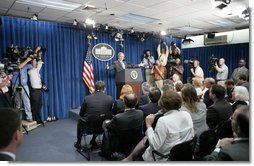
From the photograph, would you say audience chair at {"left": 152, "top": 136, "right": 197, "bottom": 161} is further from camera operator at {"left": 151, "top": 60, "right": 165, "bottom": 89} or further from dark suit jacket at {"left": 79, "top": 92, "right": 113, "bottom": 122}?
camera operator at {"left": 151, "top": 60, "right": 165, "bottom": 89}

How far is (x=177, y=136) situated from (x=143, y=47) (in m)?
5.68

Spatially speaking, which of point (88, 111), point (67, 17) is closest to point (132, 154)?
point (88, 111)

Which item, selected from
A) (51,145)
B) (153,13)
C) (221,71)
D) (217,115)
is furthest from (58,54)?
(217,115)

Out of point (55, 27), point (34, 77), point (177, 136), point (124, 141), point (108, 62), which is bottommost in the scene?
point (124, 141)

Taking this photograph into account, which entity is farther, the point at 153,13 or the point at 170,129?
the point at 153,13

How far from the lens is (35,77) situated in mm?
4609

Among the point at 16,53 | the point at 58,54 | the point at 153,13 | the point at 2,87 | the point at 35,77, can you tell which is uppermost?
the point at 153,13

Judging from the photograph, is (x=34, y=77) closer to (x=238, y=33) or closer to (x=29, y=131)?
(x=29, y=131)

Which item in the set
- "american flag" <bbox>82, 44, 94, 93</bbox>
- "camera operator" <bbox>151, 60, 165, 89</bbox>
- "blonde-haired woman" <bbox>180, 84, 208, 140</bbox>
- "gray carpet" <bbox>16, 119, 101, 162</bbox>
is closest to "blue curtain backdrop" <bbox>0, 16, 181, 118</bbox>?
"american flag" <bbox>82, 44, 94, 93</bbox>

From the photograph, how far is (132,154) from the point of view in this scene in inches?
91.2

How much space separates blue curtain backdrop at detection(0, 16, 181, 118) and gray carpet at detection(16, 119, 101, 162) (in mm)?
1018

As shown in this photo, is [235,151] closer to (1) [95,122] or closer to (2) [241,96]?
(2) [241,96]

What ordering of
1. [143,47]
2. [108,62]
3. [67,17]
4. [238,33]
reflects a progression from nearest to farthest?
[238,33] → [67,17] → [108,62] → [143,47]

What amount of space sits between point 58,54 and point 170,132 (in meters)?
4.38
